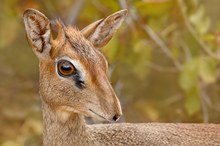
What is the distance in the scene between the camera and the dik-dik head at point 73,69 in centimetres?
508

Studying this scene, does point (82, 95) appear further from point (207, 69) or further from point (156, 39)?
point (156, 39)

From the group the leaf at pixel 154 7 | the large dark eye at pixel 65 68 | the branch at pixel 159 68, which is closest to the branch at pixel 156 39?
the leaf at pixel 154 7

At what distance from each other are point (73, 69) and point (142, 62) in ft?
11.2

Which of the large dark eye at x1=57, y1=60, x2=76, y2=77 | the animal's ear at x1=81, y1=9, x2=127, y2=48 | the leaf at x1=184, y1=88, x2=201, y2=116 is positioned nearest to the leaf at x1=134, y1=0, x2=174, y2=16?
the leaf at x1=184, y1=88, x2=201, y2=116

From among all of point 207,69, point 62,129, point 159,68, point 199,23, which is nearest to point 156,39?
point 199,23

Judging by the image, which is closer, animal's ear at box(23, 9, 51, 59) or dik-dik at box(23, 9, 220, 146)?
dik-dik at box(23, 9, 220, 146)

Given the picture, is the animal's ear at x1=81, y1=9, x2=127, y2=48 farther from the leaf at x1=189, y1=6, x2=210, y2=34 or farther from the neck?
the leaf at x1=189, y1=6, x2=210, y2=34

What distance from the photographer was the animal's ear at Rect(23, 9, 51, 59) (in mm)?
5352

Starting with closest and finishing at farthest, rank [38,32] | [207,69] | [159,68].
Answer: [38,32]
[207,69]
[159,68]

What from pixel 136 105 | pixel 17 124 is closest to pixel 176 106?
pixel 136 105

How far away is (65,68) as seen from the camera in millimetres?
5211

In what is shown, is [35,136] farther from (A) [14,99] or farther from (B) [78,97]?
(A) [14,99]

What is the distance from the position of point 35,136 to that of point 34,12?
215 centimetres

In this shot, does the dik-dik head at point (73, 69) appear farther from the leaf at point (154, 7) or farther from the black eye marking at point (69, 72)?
the leaf at point (154, 7)
